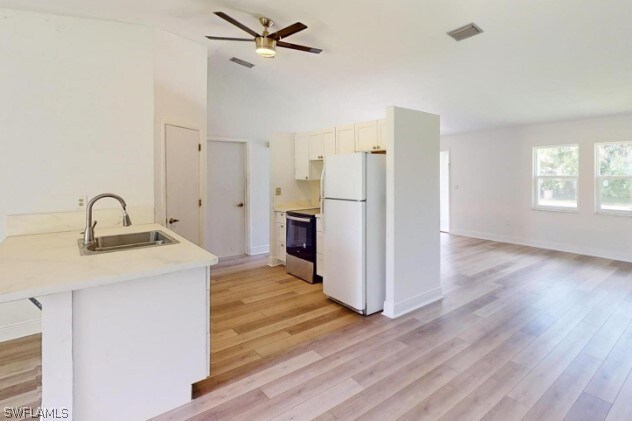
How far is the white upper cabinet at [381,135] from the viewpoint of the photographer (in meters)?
3.80

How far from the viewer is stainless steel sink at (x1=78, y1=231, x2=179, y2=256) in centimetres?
216

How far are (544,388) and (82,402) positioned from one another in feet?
8.94

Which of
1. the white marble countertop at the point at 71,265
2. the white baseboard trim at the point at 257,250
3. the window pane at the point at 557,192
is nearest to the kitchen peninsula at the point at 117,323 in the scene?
the white marble countertop at the point at 71,265

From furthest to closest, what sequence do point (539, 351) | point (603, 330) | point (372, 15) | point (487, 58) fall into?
point (487, 58), point (372, 15), point (603, 330), point (539, 351)

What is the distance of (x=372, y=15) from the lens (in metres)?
3.18

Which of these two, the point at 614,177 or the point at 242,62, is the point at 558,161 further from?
the point at 242,62

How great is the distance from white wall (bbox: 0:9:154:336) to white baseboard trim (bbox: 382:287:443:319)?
261 centimetres

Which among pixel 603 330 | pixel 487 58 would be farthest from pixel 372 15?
pixel 603 330

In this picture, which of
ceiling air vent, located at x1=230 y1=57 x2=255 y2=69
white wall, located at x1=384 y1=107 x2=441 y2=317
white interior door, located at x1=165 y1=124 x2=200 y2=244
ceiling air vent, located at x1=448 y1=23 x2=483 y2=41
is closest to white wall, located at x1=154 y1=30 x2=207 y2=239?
white interior door, located at x1=165 y1=124 x2=200 y2=244

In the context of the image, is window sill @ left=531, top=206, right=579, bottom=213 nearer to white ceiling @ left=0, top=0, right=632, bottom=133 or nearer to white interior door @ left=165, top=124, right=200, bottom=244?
white ceiling @ left=0, top=0, right=632, bottom=133

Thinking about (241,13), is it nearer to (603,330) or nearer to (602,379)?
(602,379)

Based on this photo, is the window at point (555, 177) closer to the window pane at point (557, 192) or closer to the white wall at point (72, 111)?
the window pane at point (557, 192)

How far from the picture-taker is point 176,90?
371cm

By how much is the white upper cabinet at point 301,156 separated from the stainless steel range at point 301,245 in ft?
2.41
